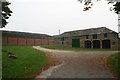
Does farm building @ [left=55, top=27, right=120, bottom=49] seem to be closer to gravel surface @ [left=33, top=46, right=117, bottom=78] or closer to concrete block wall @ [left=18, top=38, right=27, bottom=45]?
concrete block wall @ [left=18, top=38, right=27, bottom=45]

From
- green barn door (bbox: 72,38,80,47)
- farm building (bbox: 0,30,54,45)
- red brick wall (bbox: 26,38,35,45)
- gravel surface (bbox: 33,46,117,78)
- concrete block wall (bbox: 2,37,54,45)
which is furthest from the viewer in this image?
red brick wall (bbox: 26,38,35,45)

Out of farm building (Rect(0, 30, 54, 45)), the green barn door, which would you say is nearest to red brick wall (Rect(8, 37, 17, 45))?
farm building (Rect(0, 30, 54, 45))

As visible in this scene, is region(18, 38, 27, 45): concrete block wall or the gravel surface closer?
the gravel surface

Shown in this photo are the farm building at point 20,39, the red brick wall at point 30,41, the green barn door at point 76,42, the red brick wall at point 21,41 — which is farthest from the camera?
the red brick wall at point 30,41

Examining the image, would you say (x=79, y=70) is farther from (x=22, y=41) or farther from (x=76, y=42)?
(x=22, y=41)

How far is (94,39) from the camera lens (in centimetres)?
4303

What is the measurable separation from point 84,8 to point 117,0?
3306mm

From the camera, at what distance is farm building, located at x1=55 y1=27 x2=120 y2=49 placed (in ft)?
130

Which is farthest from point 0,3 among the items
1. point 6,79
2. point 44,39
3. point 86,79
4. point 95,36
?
point 44,39

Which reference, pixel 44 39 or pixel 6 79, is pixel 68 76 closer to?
pixel 6 79

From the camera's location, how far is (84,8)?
14.0 metres

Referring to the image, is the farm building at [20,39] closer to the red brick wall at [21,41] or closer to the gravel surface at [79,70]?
the red brick wall at [21,41]

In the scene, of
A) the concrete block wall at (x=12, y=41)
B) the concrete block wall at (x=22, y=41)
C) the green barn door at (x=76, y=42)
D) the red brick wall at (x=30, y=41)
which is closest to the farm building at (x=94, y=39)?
the green barn door at (x=76, y=42)

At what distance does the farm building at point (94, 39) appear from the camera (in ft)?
130
